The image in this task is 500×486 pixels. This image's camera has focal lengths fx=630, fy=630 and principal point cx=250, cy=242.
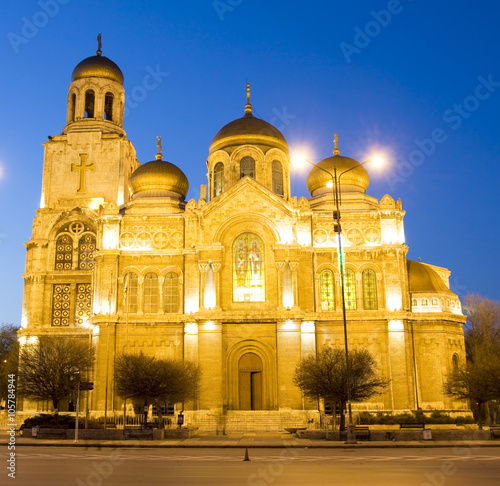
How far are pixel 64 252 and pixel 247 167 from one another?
17.6 meters

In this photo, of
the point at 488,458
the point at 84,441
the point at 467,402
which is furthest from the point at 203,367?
the point at 488,458

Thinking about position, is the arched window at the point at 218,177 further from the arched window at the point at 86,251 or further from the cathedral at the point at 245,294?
the arched window at the point at 86,251

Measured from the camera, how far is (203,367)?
1802 inches

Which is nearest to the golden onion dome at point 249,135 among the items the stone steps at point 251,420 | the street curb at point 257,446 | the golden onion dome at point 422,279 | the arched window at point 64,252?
the arched window at point 64,252

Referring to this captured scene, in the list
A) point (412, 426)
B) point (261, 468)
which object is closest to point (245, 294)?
point (412, 426)

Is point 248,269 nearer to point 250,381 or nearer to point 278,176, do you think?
point 250,381

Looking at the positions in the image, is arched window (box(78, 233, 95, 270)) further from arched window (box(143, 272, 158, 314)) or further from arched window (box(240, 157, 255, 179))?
arched window (box(240, 157, 255, 179))

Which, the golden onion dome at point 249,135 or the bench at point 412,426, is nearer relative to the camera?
the bench at point 412,426

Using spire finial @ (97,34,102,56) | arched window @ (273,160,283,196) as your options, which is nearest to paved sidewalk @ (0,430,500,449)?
arched window @ (273,160,283,196)

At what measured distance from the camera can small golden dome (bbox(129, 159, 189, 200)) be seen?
5634 cm

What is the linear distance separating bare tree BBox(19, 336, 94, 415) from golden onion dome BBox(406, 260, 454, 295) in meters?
26.7

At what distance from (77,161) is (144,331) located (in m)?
18.4

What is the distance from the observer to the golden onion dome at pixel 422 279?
50875 millimetres

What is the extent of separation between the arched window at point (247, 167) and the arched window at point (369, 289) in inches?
540
